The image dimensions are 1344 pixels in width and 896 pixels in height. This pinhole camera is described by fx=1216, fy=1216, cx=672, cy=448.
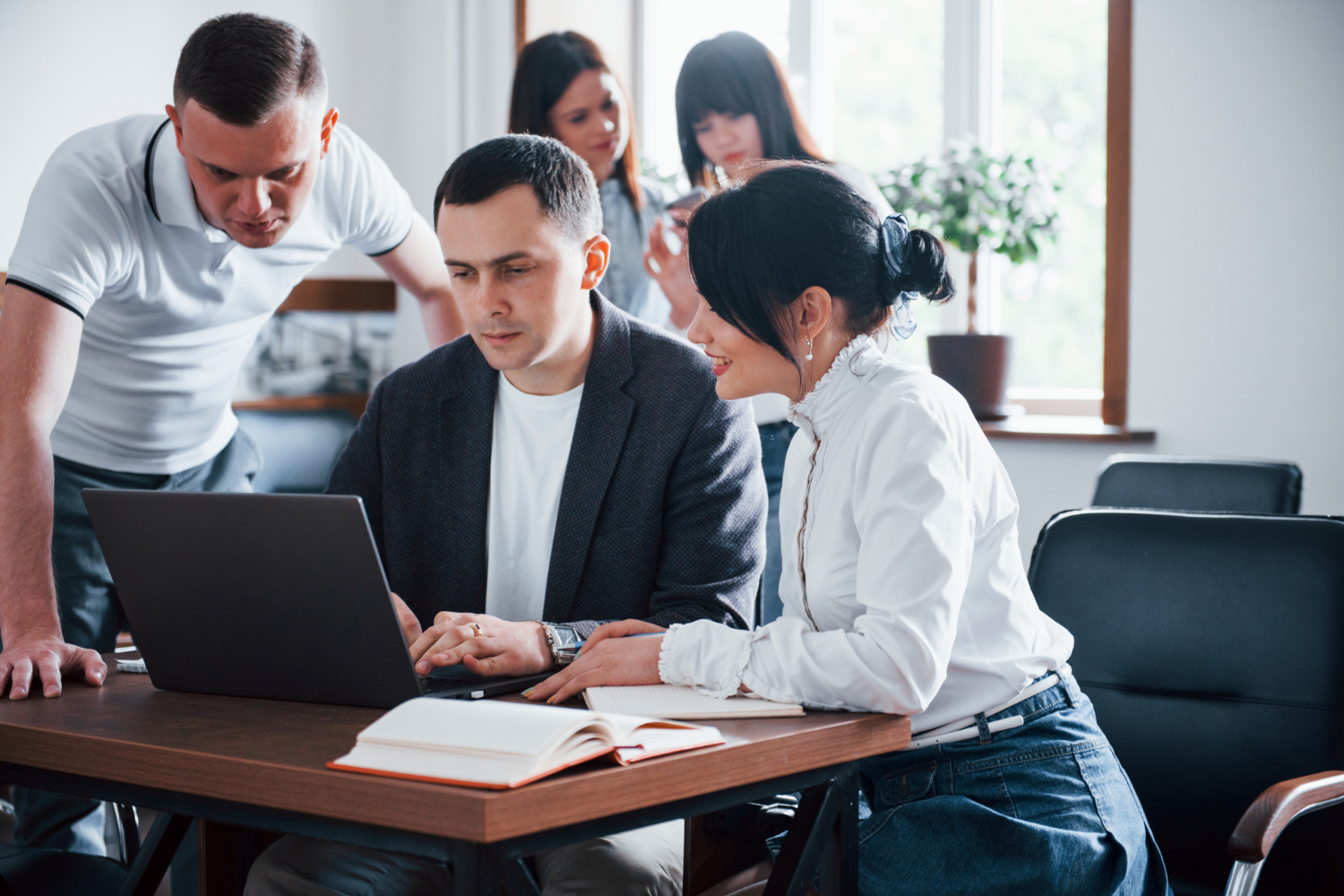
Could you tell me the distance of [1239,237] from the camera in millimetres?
2834

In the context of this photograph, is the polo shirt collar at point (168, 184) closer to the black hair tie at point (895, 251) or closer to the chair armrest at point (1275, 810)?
the black hair tie at point (895, 251)

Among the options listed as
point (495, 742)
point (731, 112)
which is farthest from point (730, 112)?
point (495, 742)

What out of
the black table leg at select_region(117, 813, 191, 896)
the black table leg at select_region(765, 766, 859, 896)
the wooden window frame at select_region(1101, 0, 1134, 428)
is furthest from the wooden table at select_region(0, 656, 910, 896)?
the wooden window frame at select_region(1101, 0, 1134, 428)

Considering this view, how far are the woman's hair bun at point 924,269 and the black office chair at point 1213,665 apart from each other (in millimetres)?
486

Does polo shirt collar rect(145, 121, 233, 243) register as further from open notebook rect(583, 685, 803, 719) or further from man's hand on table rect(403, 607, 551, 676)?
open notebook rect(583, 685, 803, 719)

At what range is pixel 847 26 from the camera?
12.0ft

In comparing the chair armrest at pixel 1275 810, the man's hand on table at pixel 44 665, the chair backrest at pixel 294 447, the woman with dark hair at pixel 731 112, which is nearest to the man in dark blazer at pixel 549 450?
the man's hand on table at pixel 44 665

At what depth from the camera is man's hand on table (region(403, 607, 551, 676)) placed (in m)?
1.15

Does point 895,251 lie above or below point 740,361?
above

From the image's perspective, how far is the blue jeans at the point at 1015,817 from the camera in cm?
106

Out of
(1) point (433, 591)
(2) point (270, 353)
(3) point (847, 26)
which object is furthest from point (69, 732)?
(3) point (847, 26)

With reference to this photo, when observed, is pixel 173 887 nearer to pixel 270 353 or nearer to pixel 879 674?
pixel 879 674

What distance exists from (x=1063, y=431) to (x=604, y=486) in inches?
73.8

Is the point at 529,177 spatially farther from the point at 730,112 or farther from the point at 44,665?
the point at 730,112
